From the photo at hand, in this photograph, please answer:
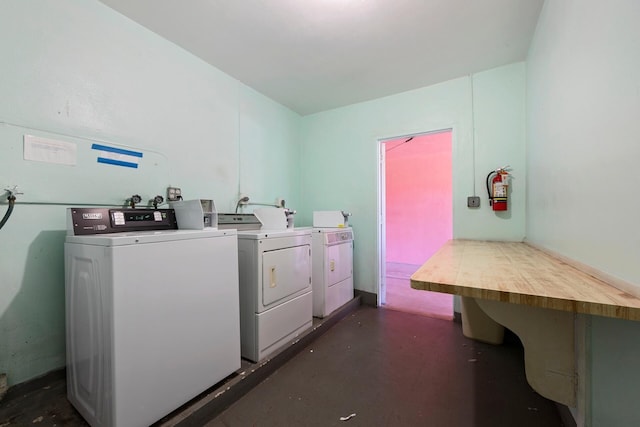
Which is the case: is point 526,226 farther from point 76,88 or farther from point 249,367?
point 76,88

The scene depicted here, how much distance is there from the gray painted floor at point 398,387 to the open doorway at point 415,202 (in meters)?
1.83

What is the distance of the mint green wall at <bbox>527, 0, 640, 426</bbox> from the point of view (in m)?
0.81

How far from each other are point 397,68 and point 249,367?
9.50 ft

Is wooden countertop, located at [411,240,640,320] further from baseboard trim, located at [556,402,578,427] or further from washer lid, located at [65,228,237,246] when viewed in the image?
washer lid, located at [65,228,237,246]

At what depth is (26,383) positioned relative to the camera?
54.8 inches

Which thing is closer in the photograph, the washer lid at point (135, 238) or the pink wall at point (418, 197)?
the washer lid at point (135, 238)

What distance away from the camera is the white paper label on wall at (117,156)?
168 cm

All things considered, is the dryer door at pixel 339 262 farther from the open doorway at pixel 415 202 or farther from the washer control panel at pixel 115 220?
the washer control panel at pixel 115 220

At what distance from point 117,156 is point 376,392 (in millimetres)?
2394

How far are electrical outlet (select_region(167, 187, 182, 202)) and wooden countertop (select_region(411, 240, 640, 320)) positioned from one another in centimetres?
195

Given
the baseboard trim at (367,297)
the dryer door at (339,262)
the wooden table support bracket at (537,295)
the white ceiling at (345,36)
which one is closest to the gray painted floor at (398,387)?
the wooden table support bracket at (537,295)

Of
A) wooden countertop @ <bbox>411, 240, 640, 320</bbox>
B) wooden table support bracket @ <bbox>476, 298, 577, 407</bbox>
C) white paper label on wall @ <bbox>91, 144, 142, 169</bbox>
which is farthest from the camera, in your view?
white paper label on wall @ <bbox>91, 144, 142, 169</bbox>

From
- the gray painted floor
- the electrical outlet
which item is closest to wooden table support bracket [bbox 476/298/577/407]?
the gray painted floor

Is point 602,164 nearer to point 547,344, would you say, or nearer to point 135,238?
point 547,344
